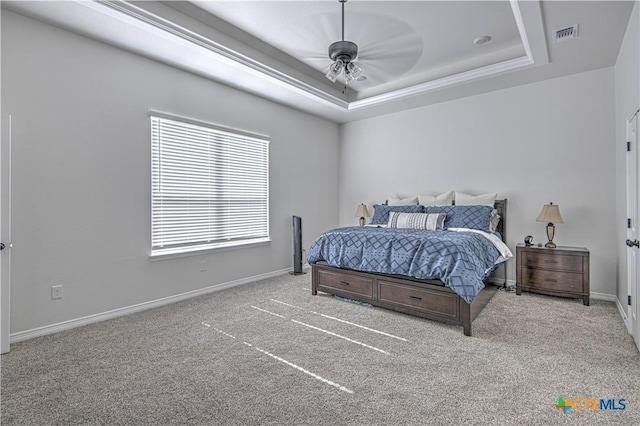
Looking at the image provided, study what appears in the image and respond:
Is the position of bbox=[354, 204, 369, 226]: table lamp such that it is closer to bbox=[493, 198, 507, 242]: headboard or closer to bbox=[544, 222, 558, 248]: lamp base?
bbox=[493, 198, 507, 242]: headboard

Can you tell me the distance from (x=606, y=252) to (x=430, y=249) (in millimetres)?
2508

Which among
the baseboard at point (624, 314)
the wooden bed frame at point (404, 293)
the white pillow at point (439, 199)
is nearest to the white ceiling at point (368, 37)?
the white pillow at point (439, 199)

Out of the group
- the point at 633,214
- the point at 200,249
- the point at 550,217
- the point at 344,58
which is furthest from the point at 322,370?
the point at 550,217

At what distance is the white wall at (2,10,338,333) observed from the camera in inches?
106

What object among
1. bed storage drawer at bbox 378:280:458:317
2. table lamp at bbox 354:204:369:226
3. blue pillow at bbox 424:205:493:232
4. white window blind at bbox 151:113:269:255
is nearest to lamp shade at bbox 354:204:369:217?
table lamp at bbox 354:204:369:226

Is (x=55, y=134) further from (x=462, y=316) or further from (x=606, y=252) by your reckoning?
(x=606, y=252)

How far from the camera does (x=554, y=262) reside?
12.2 feet

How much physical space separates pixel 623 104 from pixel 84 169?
5400 millimetres

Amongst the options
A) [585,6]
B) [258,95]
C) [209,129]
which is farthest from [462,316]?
[258,95]

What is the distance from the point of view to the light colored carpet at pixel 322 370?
174 cm

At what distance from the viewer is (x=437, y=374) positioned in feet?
6.98

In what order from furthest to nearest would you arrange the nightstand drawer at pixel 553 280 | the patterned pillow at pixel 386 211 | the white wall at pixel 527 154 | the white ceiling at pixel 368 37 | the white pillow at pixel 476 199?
the patterned pillow at pixel 386 211 < the white pillow at pixel 476 199 < the white wall at pixel 527 154 < the nightstand drawer at pixel 553 280 < the white ceiling at pixel 368 37

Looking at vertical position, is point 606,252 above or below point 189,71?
below

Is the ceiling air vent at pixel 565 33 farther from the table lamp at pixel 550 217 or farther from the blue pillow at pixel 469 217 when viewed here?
the blue pillow at pixel 469 217
